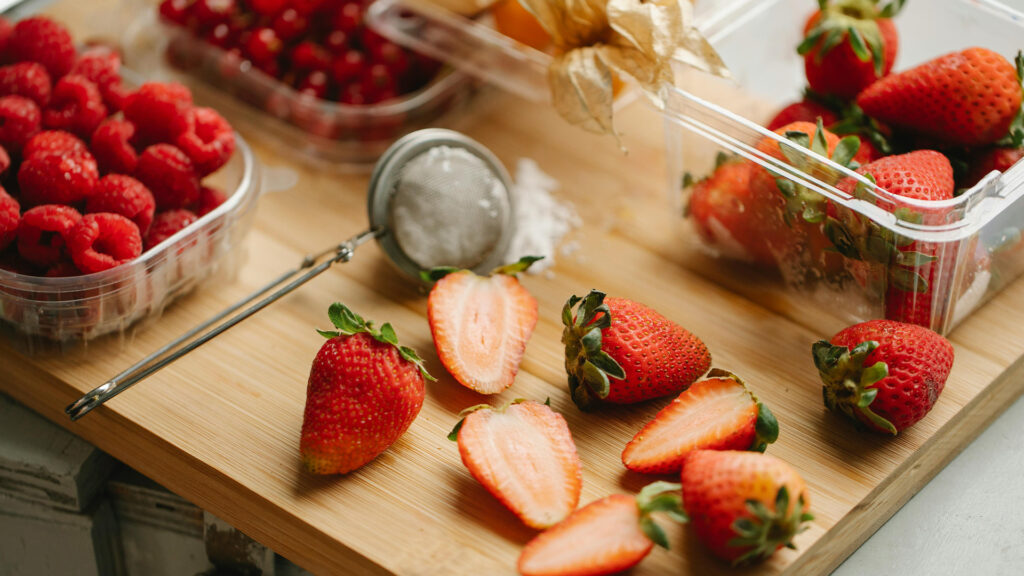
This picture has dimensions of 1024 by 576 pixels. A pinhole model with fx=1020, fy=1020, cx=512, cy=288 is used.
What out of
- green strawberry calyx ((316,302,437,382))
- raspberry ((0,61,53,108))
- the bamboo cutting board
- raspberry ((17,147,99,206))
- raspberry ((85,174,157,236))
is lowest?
the bamboo cutting board


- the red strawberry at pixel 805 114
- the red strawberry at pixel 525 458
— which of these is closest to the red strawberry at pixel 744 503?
the red strawberry at pixel 525 458

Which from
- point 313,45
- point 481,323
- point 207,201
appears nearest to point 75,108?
point 207,201

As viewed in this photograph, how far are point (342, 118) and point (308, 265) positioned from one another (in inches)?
10.8

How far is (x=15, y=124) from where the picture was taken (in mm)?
1068

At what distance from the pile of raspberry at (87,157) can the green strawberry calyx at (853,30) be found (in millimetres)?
660

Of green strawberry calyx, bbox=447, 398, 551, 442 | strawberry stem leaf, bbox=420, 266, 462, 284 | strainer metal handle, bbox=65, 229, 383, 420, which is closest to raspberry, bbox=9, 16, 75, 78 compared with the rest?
strainer metal handle, bbox=65, 229, 383, 420

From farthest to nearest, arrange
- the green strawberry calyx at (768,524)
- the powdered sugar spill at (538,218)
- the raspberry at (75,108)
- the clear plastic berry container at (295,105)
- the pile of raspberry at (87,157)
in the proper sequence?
the clear plastic berry container at (295,105), the powdered sugar spill at (538,218), the raspberry at (75,108), the pile of raspberry at (87,157), the green strawberry calyx at (768,524)

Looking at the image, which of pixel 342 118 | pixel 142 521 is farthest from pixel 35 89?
pixel 142 521

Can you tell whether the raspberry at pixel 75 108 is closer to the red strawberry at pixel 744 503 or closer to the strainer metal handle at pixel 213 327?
the strainer metal handle at pixel 213 327

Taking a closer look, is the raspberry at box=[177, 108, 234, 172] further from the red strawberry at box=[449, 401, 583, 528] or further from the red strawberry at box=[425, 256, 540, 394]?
the red strawberry at box=[449, 401, 583, 528]

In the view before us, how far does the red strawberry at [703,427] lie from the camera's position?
2.91 ft

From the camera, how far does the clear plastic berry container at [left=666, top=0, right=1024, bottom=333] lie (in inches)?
37.9

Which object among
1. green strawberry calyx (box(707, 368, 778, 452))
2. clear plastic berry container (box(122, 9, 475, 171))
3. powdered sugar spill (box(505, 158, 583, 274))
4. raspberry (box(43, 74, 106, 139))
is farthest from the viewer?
clear plastic berry container (box(122, 9, 475, 171))

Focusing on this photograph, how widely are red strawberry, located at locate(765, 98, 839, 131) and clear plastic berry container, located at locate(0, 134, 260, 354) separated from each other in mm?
602
